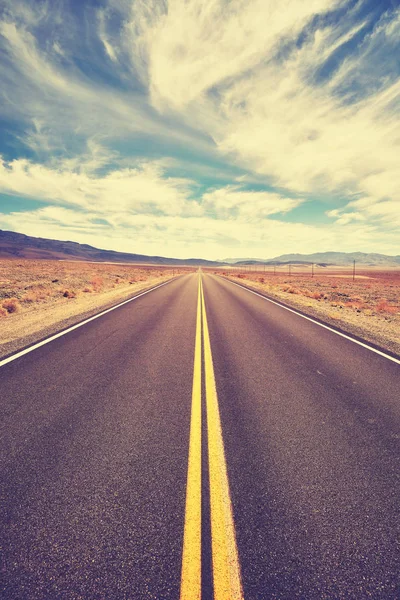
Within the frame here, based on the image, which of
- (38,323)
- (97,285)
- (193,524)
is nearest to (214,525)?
(193,524)

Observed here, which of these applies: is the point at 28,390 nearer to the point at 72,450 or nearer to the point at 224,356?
the point at 72,450

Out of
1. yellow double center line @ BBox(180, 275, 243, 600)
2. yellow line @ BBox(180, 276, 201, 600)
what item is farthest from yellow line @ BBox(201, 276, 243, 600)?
yellow line @ BBox(180, 276, 201, 600)

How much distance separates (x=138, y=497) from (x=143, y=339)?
5.70 m

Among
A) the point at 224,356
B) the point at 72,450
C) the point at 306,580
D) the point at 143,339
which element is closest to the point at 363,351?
the point at 224,356

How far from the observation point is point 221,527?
7.96 feet

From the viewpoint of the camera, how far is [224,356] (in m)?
6.97

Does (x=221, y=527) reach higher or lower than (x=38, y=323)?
lower

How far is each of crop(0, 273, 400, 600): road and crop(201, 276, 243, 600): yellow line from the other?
0.01 meters

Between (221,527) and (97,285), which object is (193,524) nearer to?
(221,527)

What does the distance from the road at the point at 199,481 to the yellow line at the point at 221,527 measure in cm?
1

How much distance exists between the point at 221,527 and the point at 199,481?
0.56 meters

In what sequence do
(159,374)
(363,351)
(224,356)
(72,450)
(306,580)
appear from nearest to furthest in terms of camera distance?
(306,580) → (72,450) → (159,374) → (224,356) → (363,351)

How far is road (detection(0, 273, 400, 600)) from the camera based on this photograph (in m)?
2.05

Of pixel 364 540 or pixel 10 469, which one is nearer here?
pixel 364 540
